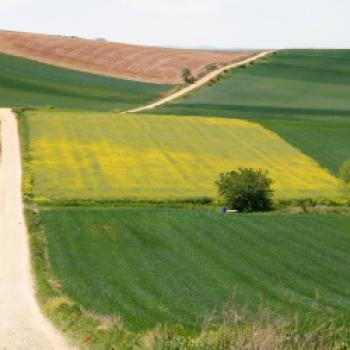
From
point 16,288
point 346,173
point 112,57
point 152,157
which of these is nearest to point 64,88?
point 112,57

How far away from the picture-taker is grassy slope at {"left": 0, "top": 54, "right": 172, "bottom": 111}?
90.4m

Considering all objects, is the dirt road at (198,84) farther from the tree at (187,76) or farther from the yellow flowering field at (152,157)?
the yellow flowering field at (152,157)

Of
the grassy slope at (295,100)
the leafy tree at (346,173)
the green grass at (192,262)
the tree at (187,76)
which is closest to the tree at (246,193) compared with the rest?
the green grass at (192,262)

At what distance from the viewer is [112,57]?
Answer: 411ft

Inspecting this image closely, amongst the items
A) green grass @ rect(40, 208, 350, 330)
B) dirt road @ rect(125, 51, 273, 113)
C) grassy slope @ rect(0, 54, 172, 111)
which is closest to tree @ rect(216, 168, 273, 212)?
green grass @ rect(40, 208, 350, 330)

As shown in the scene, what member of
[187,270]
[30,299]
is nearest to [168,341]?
[30,299]

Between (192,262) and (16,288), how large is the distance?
278 inches

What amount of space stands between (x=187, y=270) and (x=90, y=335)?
890cm

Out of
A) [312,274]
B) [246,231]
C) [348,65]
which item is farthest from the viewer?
[348,65]

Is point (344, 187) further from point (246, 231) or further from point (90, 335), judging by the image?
→ point (90, 335)

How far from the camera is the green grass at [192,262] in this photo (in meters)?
25.1

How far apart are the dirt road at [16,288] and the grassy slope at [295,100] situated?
24827mm

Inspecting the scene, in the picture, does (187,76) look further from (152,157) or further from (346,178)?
(346,178)

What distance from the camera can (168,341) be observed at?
19.3 metres
